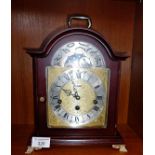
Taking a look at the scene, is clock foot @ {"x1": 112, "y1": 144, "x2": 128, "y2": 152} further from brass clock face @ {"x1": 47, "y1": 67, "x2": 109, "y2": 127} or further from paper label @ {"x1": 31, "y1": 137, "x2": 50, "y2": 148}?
paper label @ {"x1": 31, "y1": 137, "x2": 50, "y2": 148}

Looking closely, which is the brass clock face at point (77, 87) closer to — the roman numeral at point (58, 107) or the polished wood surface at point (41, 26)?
the roman numeral at point (58, 107)

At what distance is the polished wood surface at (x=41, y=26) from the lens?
0.91 meters

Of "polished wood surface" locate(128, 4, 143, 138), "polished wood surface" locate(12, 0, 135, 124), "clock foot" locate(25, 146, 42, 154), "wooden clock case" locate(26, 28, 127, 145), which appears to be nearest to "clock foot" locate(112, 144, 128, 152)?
"wooden clock case" locate(26, 28, 127, 145)

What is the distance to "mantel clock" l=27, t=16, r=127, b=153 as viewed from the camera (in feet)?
2.35

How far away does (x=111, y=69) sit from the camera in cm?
74

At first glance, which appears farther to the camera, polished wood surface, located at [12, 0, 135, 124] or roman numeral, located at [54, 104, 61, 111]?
polished wood surface, located at [12, 0, 135, 124]

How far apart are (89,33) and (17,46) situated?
1.12ft

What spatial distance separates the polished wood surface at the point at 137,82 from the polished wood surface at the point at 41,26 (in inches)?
2.2

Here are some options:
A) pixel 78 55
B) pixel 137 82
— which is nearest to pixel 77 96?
pixel 78 55

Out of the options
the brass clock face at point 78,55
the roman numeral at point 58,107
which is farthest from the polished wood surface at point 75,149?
the brass clock face at point 78,55

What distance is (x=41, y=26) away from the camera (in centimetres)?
92

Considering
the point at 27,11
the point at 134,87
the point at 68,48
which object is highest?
the point at 27,11

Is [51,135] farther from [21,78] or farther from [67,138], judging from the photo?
[21,78]
